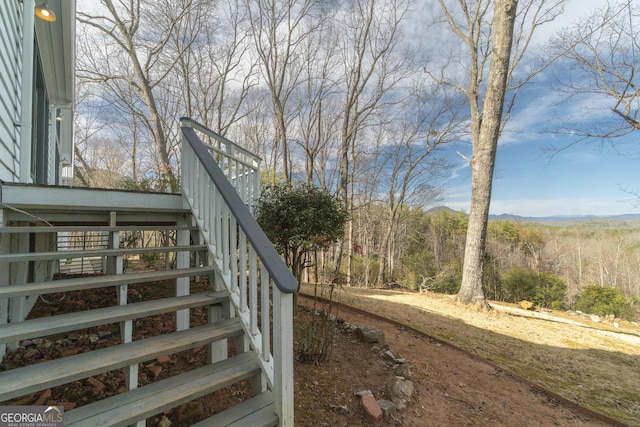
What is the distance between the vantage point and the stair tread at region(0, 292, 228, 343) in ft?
4.87

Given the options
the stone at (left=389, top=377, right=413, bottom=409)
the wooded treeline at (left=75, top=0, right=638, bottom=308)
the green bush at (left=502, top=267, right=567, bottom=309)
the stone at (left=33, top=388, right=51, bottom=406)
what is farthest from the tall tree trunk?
the green bush at (left=502, top=267, right=567, bottom=309)

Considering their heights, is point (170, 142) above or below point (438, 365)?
above

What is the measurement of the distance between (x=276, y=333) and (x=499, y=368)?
10.6ft

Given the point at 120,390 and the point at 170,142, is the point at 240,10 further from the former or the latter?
the point at 120,390

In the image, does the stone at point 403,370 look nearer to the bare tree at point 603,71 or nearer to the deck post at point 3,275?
the deck post at point 3,275

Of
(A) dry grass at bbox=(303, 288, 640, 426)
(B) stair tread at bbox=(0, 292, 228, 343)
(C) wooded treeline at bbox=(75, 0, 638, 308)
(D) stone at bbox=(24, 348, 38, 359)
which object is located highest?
(C) wooded treeline at bbox=(75, 0, 638, 308)

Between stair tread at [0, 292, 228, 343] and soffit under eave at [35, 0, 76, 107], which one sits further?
soffit under eave at [35, 0, 76, 107]

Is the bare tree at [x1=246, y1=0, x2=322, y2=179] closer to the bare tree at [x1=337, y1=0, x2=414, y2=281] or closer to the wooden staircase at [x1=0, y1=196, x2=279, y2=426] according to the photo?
the bare tree at [x1=337, y1=0, x2=414, y2=281]

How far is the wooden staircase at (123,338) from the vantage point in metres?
1.38

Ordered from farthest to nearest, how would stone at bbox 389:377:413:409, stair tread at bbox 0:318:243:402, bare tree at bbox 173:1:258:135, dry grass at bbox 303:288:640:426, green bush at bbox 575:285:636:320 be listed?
bare tree at bbox 173:1:258:135 < green bush at bbox 575:285:636:320 < dry grass at bbox 303:288:640:426 < stone at bbox 389:377:413:409 < stair tread at bbox 0:318:243:402

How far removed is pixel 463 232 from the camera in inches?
1005

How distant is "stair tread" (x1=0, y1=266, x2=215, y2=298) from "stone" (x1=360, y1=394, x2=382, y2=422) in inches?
66.6

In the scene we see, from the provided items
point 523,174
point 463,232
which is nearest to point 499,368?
point 523,174

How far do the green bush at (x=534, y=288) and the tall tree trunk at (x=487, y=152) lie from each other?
22.4 ft
